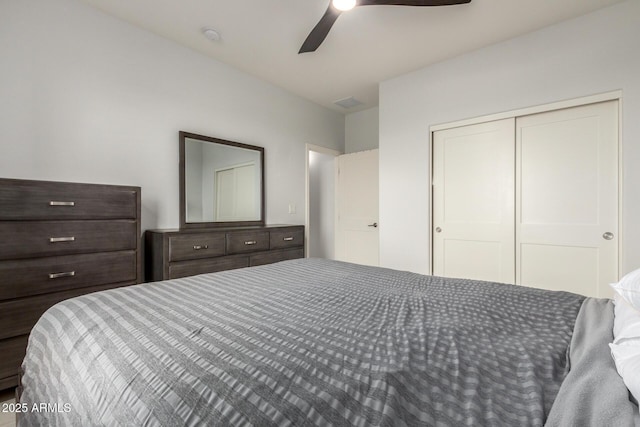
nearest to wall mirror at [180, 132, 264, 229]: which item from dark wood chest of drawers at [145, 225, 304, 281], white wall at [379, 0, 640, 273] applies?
dark wood chest of drawers at [145, 225, 304, 281]

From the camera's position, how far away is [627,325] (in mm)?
724

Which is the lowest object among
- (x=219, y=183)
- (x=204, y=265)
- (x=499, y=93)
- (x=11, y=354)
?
(x=11, y=354)

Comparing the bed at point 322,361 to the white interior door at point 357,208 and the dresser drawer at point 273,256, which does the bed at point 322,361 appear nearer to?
the dresser drawer at point 273,256

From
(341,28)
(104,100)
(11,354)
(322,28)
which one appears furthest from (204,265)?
(341,28)

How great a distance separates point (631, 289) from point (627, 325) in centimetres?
28

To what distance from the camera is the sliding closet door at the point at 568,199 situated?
2.41 metres

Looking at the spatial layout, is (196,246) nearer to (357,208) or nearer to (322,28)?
(322,28)

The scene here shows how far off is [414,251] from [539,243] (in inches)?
47.3

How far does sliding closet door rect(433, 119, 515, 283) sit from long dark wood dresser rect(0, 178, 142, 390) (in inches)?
119

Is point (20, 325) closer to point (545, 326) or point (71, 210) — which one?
point (71, 210)

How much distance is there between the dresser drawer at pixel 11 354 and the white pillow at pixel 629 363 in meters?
2.69

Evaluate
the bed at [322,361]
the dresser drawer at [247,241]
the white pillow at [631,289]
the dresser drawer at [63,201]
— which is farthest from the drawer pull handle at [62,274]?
the white pillow at [631,289]

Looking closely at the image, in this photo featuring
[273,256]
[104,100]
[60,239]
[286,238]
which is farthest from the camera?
[286,238]

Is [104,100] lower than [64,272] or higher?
higher
